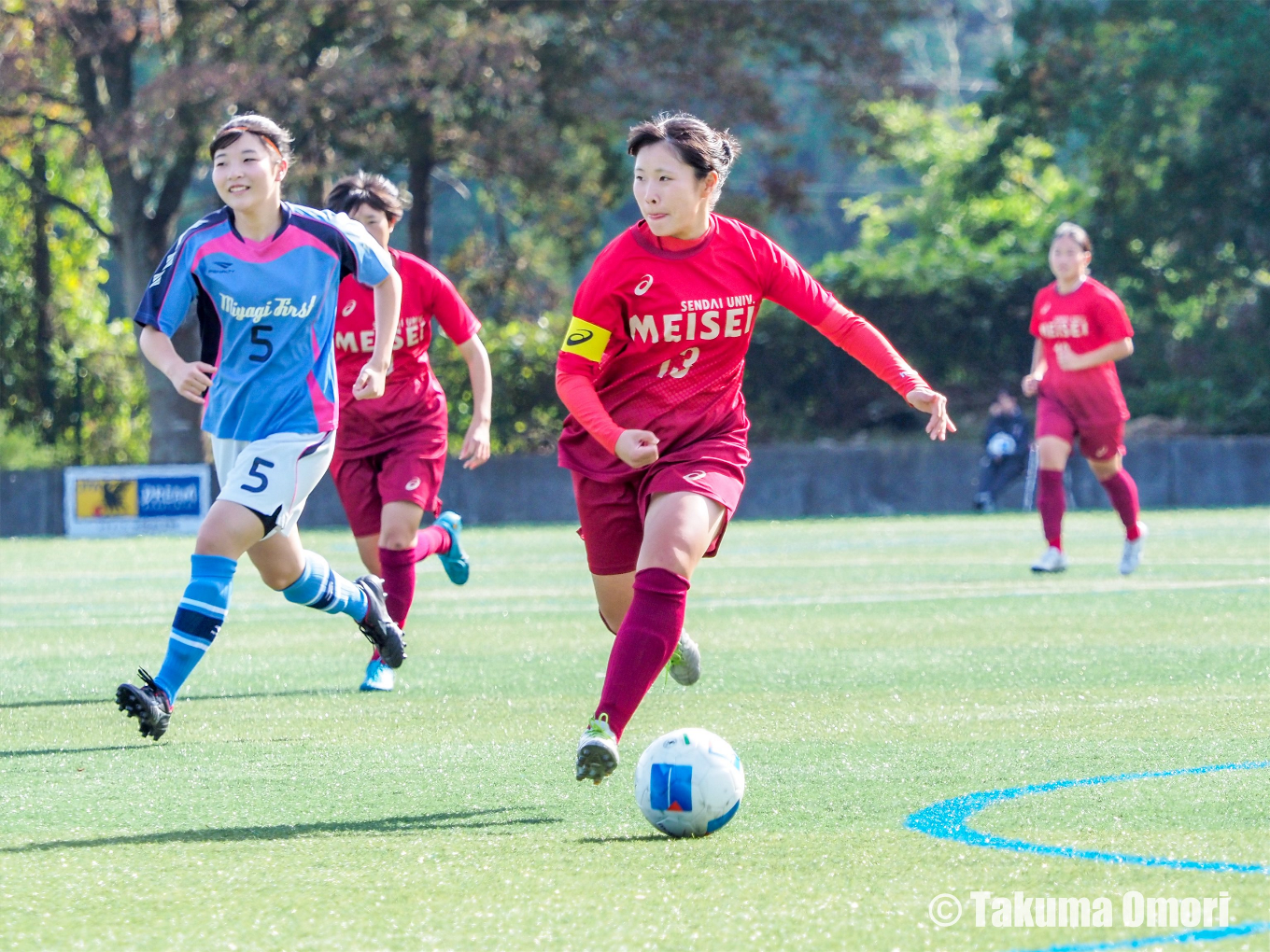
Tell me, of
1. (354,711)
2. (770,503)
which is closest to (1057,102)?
(770,503)

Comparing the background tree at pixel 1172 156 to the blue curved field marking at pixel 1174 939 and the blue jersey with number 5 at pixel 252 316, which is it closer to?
the blue jersey with number 5 at pixel 252 316

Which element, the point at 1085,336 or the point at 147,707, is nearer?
the point at 147,707

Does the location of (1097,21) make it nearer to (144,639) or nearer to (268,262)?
(144,639)

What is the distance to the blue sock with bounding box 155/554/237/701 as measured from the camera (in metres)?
5.96

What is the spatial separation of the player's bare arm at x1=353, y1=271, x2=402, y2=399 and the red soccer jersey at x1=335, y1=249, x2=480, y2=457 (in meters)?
1.31

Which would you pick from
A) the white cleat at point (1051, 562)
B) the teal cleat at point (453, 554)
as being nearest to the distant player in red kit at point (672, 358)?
the teal cleat at point (453, 554)

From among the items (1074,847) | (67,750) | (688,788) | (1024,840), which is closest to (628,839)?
(688,788)

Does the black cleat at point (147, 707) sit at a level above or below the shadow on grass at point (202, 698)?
above

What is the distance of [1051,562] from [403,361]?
21.2 ft

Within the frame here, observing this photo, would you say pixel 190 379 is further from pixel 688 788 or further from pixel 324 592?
pixel 688 788

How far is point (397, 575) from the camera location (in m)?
8.18

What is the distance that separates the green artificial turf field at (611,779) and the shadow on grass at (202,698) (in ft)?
0.09

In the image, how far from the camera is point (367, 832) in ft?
14.8

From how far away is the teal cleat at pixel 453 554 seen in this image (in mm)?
9422
